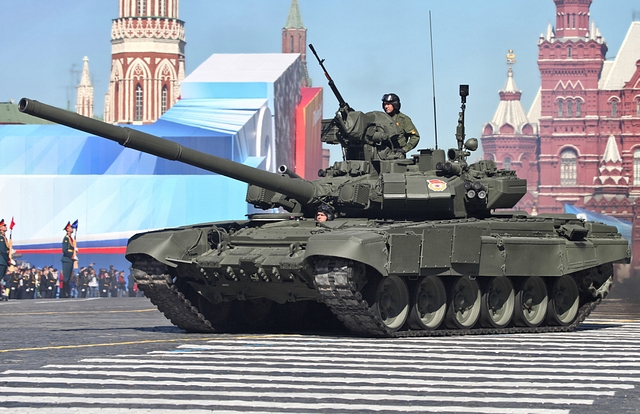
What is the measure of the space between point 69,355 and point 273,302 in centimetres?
576

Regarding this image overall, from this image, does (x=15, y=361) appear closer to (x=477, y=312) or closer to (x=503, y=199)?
(x=477, y=312)

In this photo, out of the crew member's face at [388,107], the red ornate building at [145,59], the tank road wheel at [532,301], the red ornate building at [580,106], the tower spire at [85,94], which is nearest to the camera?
the tank road wheel at [532,301]

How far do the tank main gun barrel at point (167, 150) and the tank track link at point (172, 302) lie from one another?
1.77 metres

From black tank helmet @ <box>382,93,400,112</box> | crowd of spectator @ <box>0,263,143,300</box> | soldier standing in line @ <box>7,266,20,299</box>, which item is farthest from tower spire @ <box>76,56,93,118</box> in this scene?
black tank helmet @ <box>382,93,400,112</box>

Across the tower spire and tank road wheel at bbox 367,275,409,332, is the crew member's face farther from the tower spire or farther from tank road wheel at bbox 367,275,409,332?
the tower spire

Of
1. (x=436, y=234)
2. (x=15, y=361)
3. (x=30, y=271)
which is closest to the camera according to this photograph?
(x=15, y=361)

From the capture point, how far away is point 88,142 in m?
55.8

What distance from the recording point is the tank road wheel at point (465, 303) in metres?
19.2

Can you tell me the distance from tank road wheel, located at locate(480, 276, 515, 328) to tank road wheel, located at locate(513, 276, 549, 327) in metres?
0.17

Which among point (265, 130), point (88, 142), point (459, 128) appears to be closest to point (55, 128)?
point (88, 142)

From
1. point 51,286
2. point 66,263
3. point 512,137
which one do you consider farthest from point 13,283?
point 512,137

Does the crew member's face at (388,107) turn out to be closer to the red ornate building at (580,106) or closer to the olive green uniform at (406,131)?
the olive green uniform at (406,131)

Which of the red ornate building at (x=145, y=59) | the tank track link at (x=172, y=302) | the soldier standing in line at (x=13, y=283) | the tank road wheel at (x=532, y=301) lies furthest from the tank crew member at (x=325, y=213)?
the red ornate building at (x=145, y=59)

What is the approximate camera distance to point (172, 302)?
19344mm
